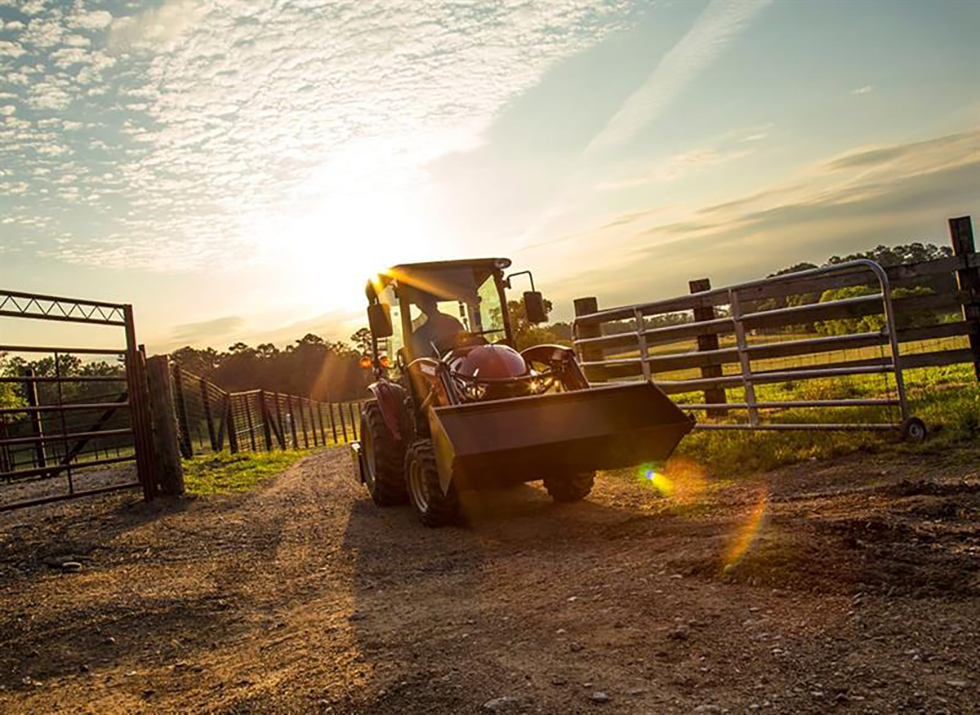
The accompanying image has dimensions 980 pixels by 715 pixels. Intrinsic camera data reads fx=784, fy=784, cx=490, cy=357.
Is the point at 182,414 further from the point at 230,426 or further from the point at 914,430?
the point at 914,430

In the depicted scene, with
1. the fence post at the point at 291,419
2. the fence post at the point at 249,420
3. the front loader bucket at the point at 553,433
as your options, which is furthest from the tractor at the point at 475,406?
the fence post at the point at 291,419

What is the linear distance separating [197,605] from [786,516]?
3.85m

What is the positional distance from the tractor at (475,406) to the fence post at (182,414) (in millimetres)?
9587

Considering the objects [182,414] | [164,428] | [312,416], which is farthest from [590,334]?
[312,416]

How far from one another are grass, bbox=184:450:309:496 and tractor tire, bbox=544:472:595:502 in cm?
569

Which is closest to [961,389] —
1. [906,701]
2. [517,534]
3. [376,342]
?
[517,534]

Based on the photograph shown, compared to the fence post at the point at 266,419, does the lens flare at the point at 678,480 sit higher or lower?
lower

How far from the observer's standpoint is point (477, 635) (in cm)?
369

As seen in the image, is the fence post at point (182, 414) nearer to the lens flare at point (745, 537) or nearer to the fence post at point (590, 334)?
the fence post at point (590, 334)

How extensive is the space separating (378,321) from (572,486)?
7.84 ft

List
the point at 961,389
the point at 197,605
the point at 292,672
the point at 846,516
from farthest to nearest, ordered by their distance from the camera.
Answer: the point at 961,389 → the point at 197,605 → the point at 846,516 → the point at 292,672

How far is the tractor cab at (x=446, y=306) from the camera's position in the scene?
767cm

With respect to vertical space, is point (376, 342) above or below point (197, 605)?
above

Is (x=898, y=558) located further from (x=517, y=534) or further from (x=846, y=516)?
(x=517, y=534)
